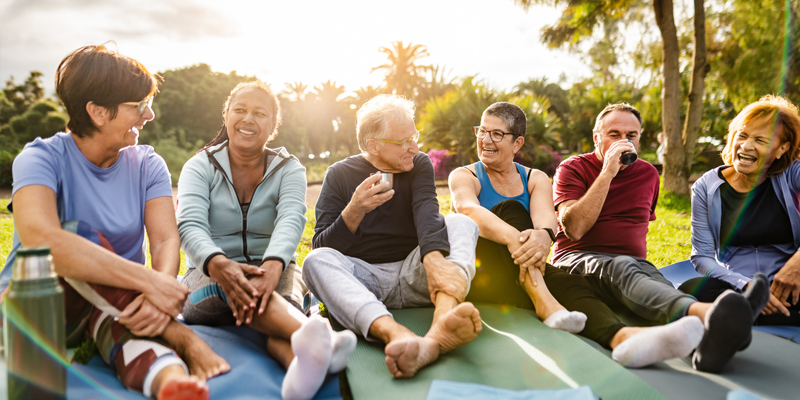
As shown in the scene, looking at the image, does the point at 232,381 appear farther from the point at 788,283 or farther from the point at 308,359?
the point at 788,283

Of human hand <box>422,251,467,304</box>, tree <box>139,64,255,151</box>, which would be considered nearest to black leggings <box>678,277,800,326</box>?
human hand <box>422,251,467,304</box>

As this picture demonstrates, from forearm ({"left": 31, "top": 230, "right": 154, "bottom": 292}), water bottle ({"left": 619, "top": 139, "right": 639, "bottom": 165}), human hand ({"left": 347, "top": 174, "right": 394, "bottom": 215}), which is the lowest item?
forearm ({"left": 31, "top": 230, "right": 154, "bottom": 292})

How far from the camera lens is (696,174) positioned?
15.9 metres

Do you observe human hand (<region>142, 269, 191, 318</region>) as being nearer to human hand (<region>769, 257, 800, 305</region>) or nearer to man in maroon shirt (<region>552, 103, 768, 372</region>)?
man in maroon shirt (<region>552, 103, 768, 372</region>)

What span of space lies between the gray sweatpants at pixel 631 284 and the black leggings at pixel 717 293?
1.18 ft

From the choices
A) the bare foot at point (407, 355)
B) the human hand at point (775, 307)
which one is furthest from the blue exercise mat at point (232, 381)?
the human hand at point (775, 307)

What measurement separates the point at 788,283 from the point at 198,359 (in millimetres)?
3400

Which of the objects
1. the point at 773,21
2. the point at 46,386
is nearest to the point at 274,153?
the point at 46,386

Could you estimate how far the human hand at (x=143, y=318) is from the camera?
198 cm

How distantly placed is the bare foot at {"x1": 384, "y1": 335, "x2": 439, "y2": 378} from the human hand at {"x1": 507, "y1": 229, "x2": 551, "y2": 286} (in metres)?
1.03

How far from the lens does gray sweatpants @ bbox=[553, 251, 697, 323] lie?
8.03 ft

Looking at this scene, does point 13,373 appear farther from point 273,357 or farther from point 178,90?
point 178,90

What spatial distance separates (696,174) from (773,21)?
646cm

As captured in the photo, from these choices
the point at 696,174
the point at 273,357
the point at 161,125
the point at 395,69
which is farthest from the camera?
the point at 395,69
